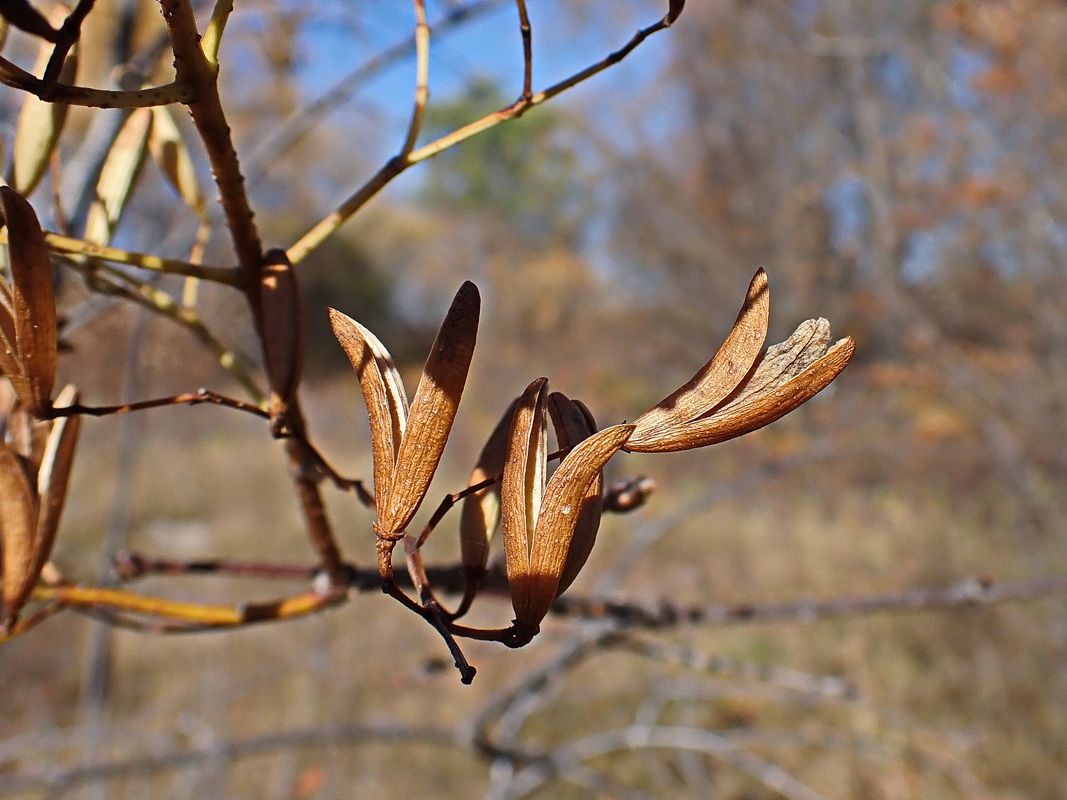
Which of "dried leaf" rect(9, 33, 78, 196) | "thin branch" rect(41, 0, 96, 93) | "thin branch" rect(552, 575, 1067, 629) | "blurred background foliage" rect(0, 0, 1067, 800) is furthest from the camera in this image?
"blurred background foliage" rect(0, 0, 1067, 800)

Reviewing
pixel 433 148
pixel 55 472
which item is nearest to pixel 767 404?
pixel 433 148

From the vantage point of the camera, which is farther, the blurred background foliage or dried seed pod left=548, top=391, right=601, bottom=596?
the blurred background foliage

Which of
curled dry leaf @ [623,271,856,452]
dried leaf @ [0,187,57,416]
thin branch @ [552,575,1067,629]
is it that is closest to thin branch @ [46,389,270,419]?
dried leaf @ [0,187,57,416]

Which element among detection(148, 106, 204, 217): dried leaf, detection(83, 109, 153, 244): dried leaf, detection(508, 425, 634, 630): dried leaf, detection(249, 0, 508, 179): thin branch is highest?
detection(249, 0, 508, 179): thin branch

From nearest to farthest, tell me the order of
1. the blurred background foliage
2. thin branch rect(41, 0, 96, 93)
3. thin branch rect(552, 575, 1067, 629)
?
thin branch rect(41, 0, 96, 93) < thin branch rect(552, 575, 1067, 629) < the blurred background foliage

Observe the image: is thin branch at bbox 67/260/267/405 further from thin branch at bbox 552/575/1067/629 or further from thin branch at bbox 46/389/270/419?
thin branch at bbox 552/575/1067/629

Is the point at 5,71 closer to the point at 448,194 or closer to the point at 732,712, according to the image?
the point at 732,712

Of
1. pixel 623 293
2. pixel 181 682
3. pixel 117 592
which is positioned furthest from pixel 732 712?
pixel 623 293
